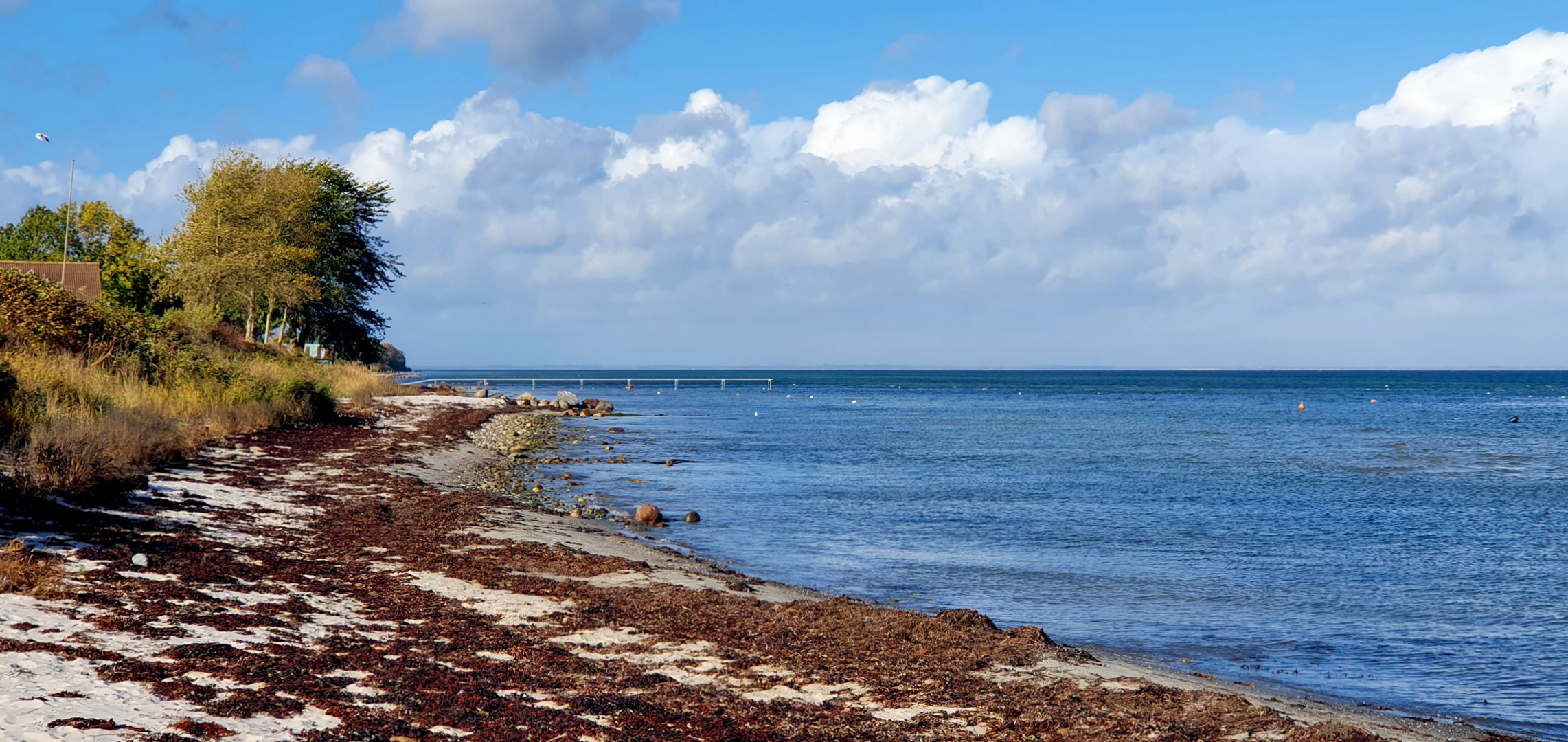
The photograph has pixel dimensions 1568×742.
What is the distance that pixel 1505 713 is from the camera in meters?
9.61

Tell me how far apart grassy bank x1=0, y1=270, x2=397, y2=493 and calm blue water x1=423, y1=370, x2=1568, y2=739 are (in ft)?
27.9

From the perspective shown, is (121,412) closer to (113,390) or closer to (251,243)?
(113,390)

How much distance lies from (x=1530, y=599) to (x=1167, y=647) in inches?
276

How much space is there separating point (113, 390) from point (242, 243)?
30.1m

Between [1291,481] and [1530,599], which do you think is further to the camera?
[1291,481]

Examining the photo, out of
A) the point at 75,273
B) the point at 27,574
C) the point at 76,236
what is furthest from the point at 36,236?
the point at 27,574

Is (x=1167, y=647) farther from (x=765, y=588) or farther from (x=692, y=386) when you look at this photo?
(x=692, y=386)

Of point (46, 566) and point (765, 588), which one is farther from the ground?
point (46, 566)

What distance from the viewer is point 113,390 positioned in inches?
739

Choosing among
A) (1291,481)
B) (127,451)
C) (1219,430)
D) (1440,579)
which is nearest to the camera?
(127,451)

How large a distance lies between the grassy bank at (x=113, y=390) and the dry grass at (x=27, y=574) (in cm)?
265

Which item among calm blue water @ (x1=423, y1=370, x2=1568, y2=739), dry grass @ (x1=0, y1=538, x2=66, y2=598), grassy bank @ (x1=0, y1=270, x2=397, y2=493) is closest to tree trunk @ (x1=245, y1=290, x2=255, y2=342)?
grassy bank @ (x1=0, y1=270, x2=397, y2=493)

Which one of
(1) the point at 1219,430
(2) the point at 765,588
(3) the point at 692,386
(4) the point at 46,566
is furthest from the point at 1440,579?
(3) the point at 692,386

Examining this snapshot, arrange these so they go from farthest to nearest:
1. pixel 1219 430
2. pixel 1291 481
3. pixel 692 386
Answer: pixel 692 386 → pixel 1219 430 → pixel 1291 481
